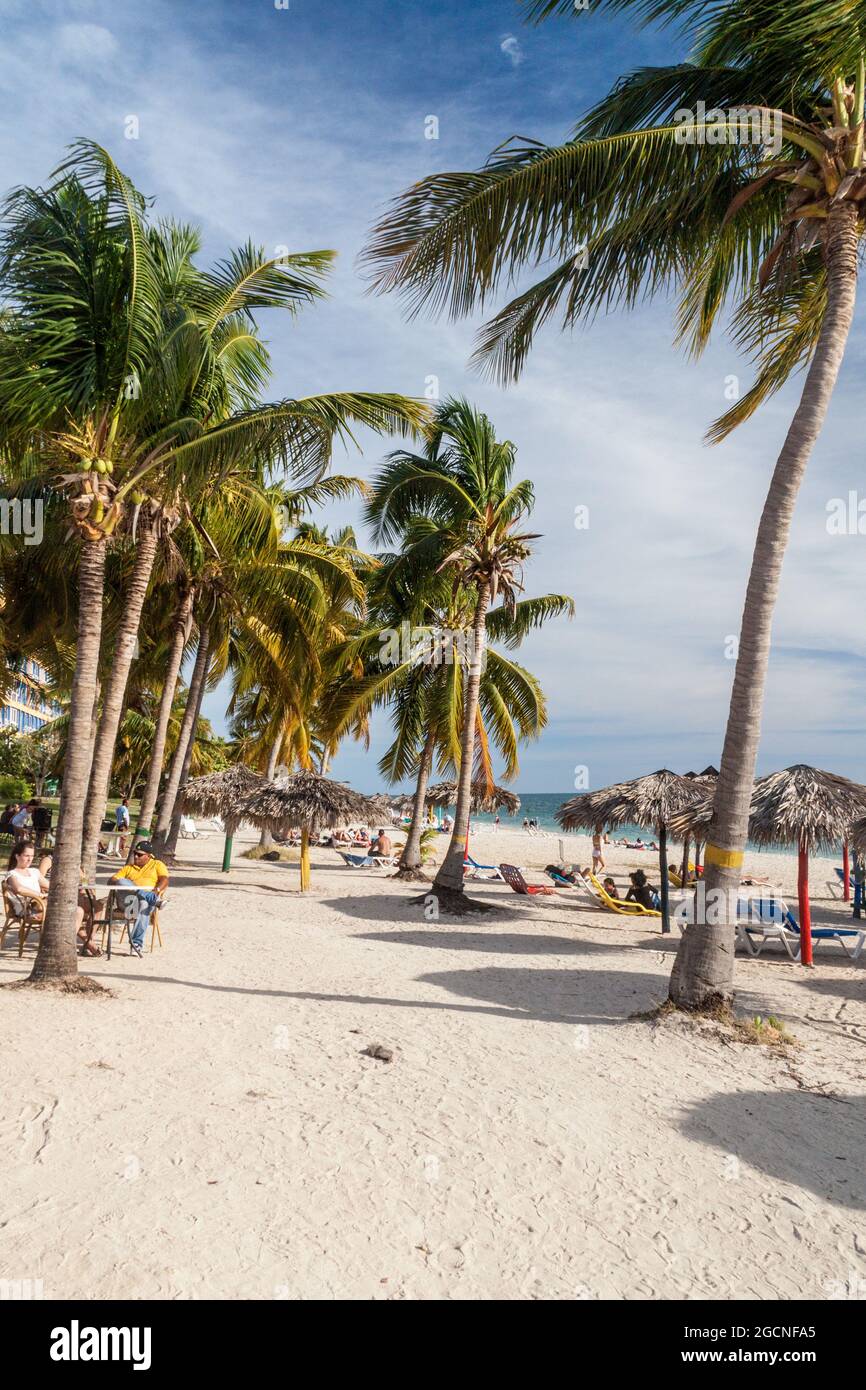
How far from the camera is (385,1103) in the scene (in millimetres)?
5289

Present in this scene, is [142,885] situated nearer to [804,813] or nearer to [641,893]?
[804,813]

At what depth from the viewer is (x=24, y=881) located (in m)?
9.04

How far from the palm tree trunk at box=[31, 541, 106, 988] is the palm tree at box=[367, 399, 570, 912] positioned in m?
8.18

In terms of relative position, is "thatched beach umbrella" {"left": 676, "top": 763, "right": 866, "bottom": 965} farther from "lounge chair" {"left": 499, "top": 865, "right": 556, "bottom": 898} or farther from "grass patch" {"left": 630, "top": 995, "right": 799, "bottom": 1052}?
"lounge chair" {"left": 499, "top": 865, "right": 556, "bottom": 898}

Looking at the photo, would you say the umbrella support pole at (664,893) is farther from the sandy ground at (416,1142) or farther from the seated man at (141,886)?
the seated man at (141,886)

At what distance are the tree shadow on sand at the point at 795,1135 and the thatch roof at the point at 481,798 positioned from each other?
14.9 m

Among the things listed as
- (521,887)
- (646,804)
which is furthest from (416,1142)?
(521,887)

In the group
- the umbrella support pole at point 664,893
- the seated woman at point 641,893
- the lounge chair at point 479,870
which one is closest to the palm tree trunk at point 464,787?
the umbrella support pole at point 664,893

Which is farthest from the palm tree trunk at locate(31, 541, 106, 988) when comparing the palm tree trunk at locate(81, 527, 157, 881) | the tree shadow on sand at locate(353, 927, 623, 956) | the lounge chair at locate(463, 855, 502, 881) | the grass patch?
the lounge chair at locate(463, 855, 502, 881)

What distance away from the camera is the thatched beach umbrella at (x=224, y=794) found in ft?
55.2

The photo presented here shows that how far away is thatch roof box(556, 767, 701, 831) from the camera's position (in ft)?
45.8
